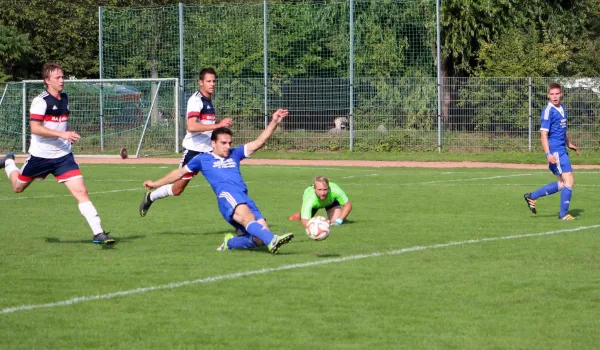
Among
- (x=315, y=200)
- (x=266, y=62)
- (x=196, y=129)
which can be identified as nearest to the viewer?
(x=196, y=129)

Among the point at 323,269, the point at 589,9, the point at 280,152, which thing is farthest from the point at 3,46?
the point at 323,269

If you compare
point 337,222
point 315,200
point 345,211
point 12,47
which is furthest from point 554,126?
point 12,47

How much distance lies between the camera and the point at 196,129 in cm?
1372

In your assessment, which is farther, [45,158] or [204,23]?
[204,23]

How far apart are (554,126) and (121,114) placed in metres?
22.5

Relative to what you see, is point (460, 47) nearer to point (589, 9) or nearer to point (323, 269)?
point (589, 9)

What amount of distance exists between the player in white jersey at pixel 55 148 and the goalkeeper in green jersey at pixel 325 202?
9.66 feet

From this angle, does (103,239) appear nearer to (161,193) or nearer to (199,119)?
(161,193)

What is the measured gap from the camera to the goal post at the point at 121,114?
1346 inches

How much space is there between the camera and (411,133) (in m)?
33.3

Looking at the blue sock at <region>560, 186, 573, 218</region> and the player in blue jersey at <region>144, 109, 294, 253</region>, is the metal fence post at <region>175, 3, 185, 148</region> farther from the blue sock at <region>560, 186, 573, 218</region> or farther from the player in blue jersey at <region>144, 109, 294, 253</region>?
the player in blue jersey at <region>144, 109, 294, 253</region>

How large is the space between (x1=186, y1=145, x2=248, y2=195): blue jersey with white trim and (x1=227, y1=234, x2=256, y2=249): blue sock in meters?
0.54

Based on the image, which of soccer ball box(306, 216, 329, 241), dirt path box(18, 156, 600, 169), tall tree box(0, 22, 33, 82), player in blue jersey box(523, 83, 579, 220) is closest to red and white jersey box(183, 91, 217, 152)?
soccer ball box(306, 216, 329, 241)

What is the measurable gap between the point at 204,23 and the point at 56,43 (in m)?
15.2
